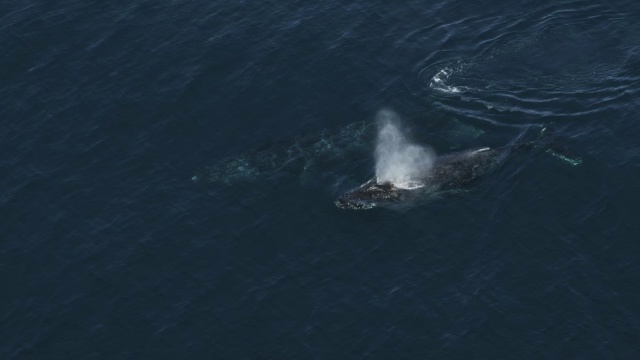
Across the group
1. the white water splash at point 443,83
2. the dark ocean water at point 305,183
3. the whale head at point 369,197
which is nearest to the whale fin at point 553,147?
the dark ocean water at point 305,183

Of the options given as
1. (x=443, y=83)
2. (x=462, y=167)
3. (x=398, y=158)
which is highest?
(x=443, y=83)

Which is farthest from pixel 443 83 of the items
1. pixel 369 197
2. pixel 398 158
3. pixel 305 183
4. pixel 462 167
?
pixel 305 183

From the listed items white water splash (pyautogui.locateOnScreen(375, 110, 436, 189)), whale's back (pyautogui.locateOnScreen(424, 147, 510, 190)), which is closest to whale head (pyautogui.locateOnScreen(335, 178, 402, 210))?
white water splash (pyautogui.locateOnScreen(375, 110, 436, 189))

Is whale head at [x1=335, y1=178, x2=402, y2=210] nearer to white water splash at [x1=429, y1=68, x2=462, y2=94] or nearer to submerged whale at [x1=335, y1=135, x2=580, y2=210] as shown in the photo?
submerged whale at [x1=335, y1=135, x2=580, y2=210]

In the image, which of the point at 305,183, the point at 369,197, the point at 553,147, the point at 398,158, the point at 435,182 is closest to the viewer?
the point at 369,197

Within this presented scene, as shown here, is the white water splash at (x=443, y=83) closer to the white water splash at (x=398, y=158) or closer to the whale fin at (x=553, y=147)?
the white water splash at (x=398, y=158)

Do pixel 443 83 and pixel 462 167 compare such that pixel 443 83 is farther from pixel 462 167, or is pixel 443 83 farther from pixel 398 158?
pixel 462 167

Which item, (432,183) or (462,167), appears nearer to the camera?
(432,183)
